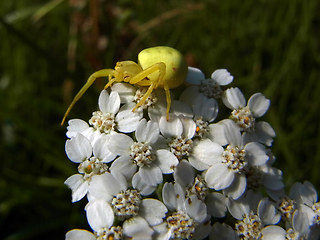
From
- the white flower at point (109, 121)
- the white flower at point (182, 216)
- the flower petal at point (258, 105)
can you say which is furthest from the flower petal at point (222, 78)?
the white flower at point (182, 216)

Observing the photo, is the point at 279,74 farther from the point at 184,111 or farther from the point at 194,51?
the point at 184,111

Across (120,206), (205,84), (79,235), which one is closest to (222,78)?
(205,84)

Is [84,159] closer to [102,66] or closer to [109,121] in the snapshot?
[109,121]

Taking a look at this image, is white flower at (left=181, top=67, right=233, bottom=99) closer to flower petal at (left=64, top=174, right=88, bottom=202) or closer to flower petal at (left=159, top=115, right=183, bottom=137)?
flower petal at (left=159, top=115, right=183, bottom=137)

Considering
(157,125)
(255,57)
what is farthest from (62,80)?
(157,125)

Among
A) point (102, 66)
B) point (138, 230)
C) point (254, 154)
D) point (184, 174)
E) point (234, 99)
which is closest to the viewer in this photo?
point (138, 230)
